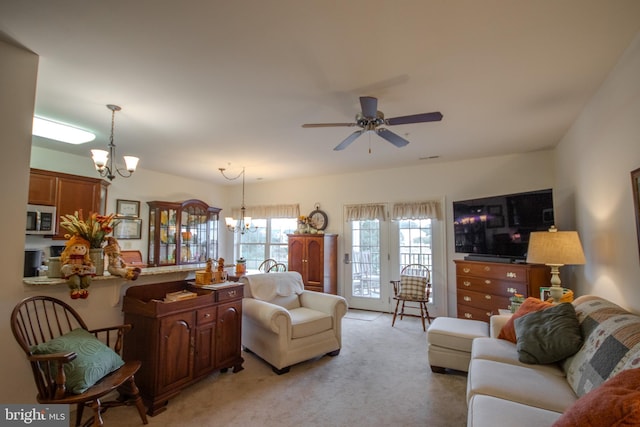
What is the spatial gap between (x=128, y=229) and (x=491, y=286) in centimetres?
568

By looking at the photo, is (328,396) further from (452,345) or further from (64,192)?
(64,192)

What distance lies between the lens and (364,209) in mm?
5633

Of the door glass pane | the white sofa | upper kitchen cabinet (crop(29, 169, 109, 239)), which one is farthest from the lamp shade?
upper kitchen cabinet (crop(29, 169, 109, 239))

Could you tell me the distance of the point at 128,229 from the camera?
5.27 m

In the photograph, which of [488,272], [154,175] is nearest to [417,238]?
[488,272]

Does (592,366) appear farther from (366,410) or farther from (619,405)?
(366,410)

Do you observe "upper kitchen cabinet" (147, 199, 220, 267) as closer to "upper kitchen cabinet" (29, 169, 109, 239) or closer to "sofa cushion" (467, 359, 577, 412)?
"upper kitchen cabinet" (29, 169, 109, 239)

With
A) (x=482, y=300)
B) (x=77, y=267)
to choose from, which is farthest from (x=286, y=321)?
(x=482, y=300)

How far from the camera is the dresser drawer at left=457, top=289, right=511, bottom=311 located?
12.1ft

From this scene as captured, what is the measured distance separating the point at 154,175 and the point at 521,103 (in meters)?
5.79

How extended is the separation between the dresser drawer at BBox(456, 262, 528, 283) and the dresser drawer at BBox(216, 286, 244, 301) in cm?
297

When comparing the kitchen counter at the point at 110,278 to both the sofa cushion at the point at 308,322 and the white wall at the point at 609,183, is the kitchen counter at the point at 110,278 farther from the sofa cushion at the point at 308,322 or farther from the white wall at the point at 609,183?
the white wall at the point at 609,183

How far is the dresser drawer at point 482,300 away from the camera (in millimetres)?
3695

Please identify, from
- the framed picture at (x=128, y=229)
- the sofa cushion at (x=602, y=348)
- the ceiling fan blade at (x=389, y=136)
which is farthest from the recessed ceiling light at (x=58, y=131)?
the sofa cushion at (x=602, y=348)
